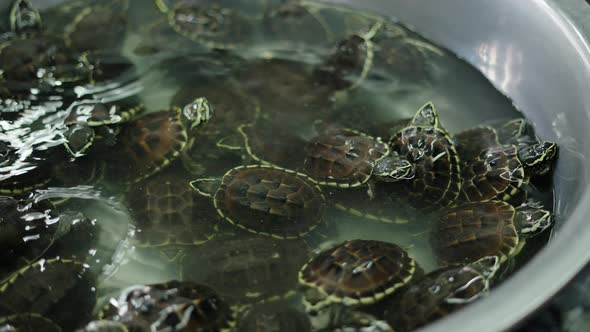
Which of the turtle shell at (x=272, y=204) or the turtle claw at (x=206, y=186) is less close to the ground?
the turtle shell at (x=272, y=204)

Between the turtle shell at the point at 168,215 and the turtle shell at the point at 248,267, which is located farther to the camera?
the turtle shell at the point at 168,215

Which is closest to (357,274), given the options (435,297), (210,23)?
(435,297)

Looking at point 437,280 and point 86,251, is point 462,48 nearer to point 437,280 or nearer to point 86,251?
point 437,280

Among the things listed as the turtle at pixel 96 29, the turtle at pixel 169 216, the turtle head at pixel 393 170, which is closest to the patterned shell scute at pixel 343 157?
the turtle head at pixel 393 170

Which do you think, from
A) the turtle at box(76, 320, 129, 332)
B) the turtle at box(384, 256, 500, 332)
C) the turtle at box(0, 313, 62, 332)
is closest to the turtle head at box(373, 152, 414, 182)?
the turtle at box(384, 256, 500, 332)

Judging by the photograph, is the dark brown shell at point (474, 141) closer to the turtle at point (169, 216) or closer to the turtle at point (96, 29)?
the turtle at point (169, 216)

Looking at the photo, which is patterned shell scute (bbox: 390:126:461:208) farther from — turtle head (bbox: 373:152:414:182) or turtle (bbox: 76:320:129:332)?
turtle (bbox: 76:320:129:332)
